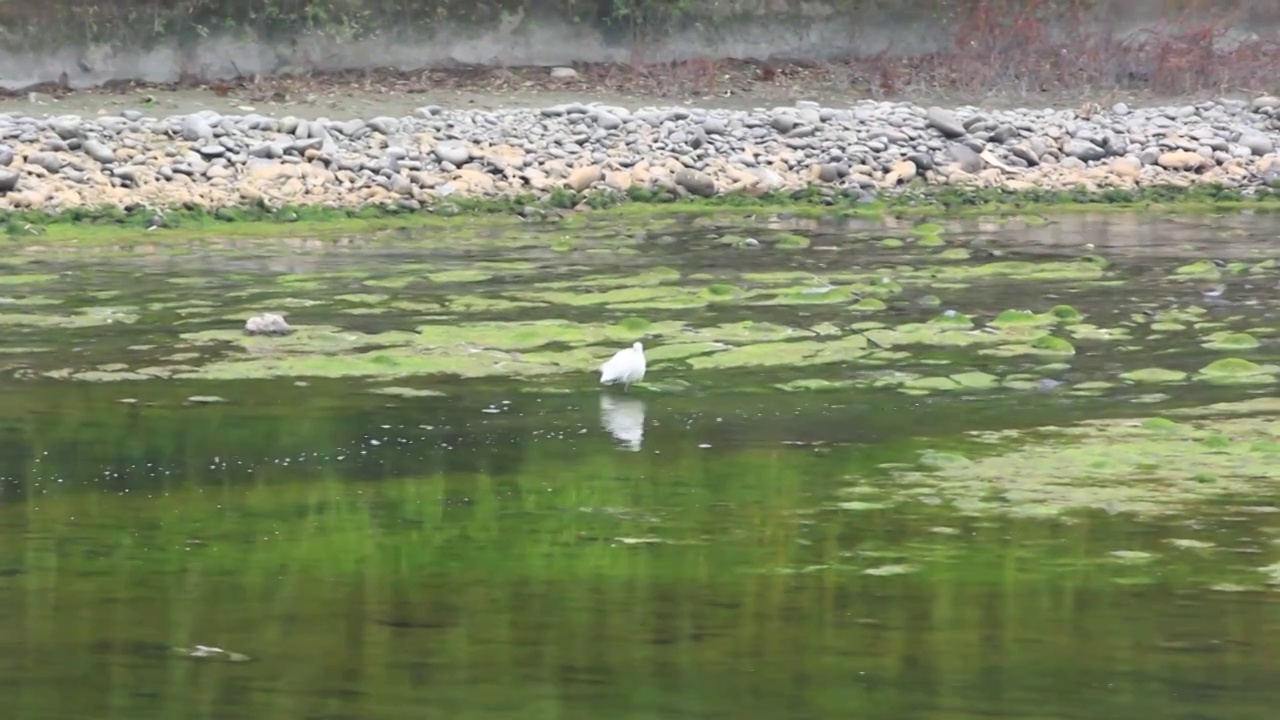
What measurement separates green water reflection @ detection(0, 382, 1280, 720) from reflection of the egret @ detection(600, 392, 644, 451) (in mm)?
54

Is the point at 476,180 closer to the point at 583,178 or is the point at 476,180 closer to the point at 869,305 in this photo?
the point at 583,178

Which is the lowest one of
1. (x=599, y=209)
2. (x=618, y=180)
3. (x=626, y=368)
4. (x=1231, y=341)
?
(x=599, y=209)

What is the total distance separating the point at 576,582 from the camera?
568 cm

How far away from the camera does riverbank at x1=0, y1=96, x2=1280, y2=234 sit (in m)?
15.9

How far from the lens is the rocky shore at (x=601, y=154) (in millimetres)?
16047

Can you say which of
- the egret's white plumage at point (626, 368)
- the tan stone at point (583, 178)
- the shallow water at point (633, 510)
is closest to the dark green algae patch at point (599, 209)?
the tan stone at point (583, 178)

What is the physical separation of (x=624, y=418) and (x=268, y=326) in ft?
8.56

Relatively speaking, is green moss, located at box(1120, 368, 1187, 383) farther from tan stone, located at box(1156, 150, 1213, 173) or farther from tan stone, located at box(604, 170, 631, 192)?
tan stone, located at box(1156, 150, 1213, 173)

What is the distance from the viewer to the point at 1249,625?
524 cm

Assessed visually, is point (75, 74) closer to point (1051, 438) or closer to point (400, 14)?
point (400, 14)

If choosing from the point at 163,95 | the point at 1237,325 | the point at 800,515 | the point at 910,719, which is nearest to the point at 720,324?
the point at 1237,325

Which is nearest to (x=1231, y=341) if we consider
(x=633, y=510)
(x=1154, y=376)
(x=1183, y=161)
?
(x=1154, y=376)

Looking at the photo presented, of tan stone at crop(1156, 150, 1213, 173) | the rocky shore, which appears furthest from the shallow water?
tan stone at crop(1156, 150, 1213, 173)

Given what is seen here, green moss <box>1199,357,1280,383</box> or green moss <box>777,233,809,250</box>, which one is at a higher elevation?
green moss <box>1199,357,1280,383</box>
